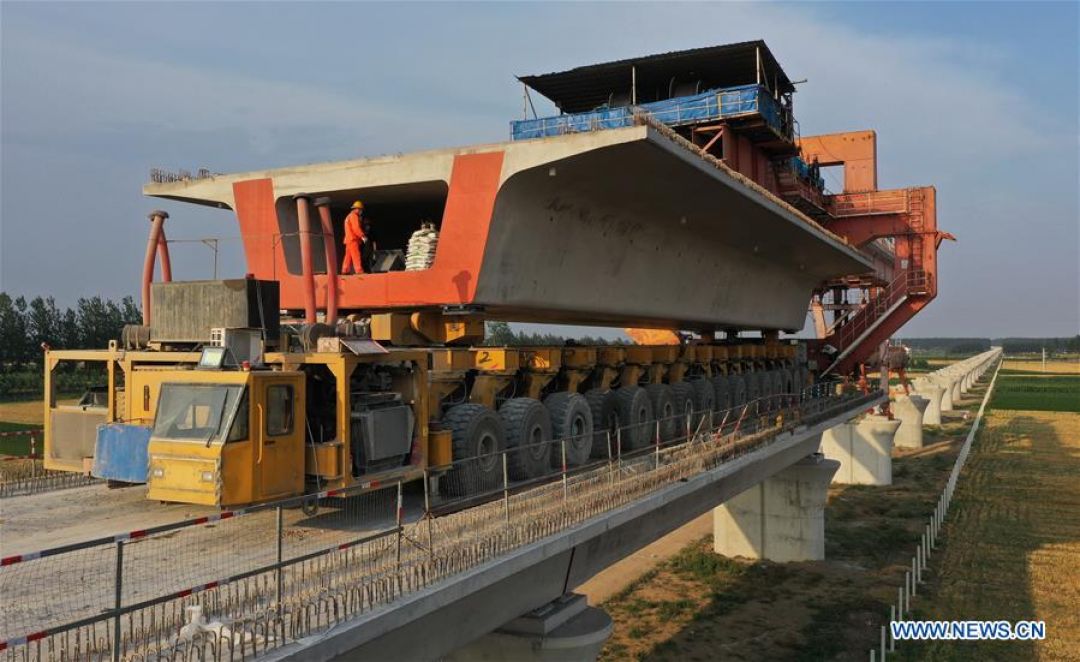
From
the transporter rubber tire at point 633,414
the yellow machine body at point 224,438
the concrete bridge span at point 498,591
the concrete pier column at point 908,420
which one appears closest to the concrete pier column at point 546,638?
the concrete bridge span at point 498,591

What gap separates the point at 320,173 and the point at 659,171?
6070 mm

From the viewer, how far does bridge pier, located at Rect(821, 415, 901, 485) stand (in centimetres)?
3903

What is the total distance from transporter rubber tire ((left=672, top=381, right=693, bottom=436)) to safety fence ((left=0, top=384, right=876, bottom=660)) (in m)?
6.36

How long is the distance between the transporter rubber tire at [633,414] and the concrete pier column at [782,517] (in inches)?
472

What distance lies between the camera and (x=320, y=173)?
46.6 feet

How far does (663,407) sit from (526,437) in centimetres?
Answer: 631

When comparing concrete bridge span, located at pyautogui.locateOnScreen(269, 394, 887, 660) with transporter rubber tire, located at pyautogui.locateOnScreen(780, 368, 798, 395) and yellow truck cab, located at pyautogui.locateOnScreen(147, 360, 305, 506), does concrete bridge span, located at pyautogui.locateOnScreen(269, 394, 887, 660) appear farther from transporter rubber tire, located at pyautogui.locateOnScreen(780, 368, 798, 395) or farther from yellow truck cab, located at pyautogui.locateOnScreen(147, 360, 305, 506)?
transporter rubber tire, located at pyautogui.locateOnScreen(780, 368, 798, 395)

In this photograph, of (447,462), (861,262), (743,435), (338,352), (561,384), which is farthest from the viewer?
(861,262)

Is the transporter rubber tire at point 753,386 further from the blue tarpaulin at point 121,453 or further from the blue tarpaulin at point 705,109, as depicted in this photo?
the blue tarpaulin at point 121,453

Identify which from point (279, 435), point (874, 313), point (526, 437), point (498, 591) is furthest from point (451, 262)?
point (874, 313)

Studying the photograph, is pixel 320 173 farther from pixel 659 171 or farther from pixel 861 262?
pixel 861 262

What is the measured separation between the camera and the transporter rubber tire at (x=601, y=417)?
48.8 feet

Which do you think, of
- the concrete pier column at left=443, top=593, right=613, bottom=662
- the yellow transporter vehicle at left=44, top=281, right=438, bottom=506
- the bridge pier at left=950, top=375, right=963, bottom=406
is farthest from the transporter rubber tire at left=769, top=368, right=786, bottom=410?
the bridge pier at left=950, top=375, right=963, bottom=406

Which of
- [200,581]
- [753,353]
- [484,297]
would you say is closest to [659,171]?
[484,297]
